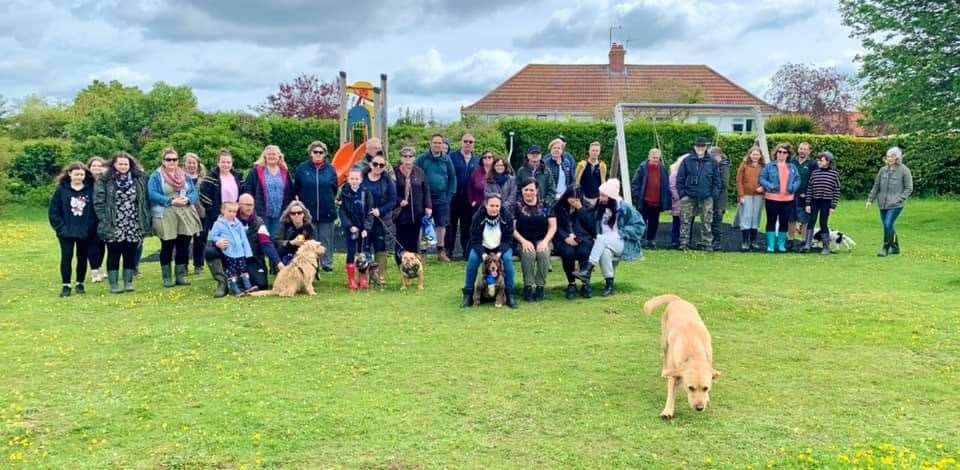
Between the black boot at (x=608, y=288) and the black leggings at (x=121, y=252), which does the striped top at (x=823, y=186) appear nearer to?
the black boot at (x=608, y=288)

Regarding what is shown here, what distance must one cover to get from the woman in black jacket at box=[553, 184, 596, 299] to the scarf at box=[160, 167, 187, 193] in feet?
16.0

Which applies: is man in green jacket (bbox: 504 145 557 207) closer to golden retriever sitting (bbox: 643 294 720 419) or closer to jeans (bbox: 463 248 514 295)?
jeans (bbox: 463 248 514 295)

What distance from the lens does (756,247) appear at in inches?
497

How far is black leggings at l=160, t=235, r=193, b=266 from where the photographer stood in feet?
31.7

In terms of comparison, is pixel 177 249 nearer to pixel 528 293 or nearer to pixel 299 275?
pixel 299 275

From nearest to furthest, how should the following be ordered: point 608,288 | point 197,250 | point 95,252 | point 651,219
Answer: point 608,288 < point 95,252 < point 197,250 < point 651,219

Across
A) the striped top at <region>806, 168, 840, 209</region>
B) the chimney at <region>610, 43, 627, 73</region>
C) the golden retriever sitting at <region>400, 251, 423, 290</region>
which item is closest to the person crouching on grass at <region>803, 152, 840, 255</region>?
the striped top at <region>806, 168, 840, 209</region>

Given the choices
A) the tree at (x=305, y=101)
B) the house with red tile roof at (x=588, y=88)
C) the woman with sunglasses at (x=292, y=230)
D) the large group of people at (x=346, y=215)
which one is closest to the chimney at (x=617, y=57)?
the house with red tile roof at (x=588, y=88)

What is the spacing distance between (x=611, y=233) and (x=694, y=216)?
4084 mm

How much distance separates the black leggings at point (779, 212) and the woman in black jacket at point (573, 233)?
4.69 metres

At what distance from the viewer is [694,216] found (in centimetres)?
1237

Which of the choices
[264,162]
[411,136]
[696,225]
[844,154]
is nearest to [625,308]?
Result: [264,162]

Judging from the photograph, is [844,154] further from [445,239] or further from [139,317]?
[139,317]

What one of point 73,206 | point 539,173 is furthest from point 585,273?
point 73,206
